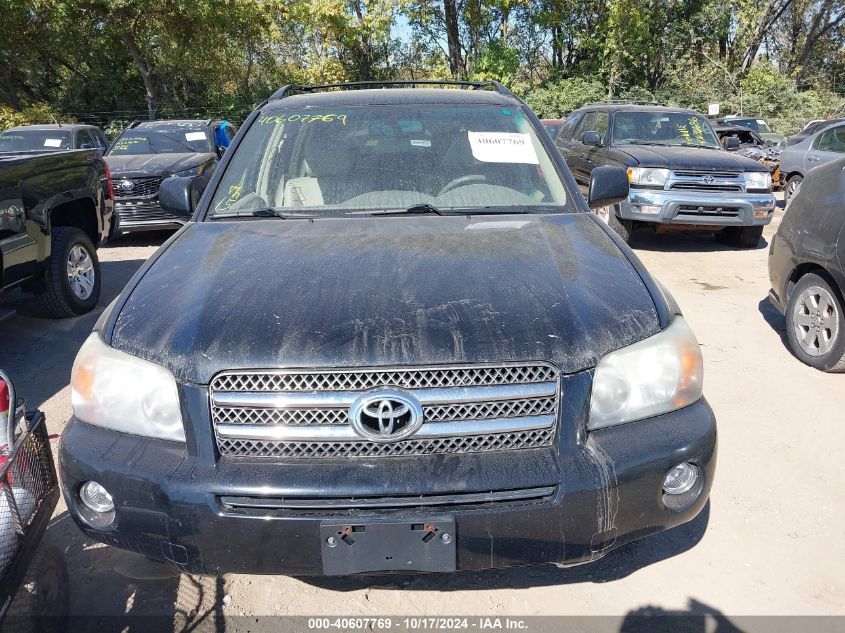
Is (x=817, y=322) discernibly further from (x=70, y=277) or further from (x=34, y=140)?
(x=34, y=140)

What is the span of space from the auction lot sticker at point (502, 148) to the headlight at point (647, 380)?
4.55 ft

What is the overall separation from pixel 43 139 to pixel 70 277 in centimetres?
556

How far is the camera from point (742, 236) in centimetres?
875

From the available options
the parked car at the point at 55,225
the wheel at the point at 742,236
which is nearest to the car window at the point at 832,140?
the wheel at the point at 742,236

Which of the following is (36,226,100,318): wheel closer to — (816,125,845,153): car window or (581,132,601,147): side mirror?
(581,132,601,147): side mirror

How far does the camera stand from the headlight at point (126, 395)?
2.01 m

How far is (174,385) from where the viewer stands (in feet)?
6.57

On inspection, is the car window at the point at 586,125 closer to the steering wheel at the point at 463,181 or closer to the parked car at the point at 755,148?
the parked car at the point at 755,148

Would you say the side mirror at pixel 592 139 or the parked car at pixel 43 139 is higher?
the parked car at pixel 43 139

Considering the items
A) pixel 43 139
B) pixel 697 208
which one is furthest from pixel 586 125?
pixel 43 139

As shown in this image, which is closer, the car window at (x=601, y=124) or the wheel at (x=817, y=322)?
the wheel at (x=817, y=322)

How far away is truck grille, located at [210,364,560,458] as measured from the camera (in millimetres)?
1932

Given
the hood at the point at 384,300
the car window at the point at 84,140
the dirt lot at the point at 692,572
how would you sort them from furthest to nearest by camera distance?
the car window at the point at 84,140 < the dirt lot at the point at 692,572 < the hood at the point at 384,300

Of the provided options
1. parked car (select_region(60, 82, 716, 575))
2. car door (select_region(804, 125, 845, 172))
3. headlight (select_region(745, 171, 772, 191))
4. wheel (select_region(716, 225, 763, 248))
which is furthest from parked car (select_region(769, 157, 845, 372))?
car door (select_region(804, 125, 845, 172))
